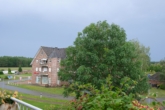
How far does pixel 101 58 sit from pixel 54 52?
27.2 metres

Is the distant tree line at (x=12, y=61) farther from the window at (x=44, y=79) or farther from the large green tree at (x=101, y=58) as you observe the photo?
the large green tree at (x=101, y=58)

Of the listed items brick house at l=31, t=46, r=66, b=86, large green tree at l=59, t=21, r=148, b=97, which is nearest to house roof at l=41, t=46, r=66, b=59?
brick house at l=31, t=46, r=66, b=86

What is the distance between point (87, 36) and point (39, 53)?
1100 inches

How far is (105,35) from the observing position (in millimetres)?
19172

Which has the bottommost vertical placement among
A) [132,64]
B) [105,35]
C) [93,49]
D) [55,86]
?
[55,86]

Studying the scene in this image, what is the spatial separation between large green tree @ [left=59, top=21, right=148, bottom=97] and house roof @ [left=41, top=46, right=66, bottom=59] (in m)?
24.3

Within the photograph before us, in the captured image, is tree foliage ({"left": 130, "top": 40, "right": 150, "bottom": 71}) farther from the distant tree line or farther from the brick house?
the distant tree line

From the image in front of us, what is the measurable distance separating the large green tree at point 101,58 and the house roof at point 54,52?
79.8 ft

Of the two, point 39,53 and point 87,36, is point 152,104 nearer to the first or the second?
point 87,36

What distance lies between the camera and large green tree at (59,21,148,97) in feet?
58.1

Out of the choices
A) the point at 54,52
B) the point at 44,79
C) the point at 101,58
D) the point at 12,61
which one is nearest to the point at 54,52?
the point at 54,52

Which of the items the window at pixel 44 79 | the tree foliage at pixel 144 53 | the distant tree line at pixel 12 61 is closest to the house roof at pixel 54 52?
the window at pixel 44 79

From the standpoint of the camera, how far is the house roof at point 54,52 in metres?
44.4

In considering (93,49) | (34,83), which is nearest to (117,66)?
(93,49)
